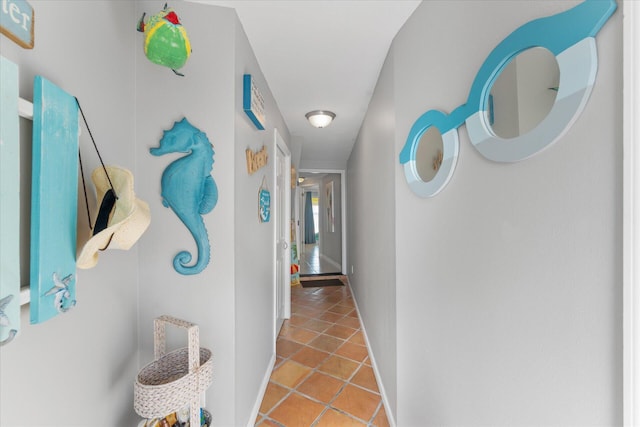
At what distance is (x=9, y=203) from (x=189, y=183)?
23.7 inches

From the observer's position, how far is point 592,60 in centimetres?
53

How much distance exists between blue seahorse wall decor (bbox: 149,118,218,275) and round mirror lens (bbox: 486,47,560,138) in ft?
3.72

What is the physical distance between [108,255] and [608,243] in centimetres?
151

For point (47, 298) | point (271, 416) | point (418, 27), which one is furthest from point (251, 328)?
point (418, 27)

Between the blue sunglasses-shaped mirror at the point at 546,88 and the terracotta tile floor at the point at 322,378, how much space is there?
1.53m

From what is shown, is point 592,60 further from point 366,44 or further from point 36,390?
point 36,390

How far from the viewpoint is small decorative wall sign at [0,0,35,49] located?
0.61 m

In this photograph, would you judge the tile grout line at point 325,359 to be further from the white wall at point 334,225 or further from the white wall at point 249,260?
the white wall at point 334,225

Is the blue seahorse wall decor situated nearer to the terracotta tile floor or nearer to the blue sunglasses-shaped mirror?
the blue sunglasses-shaped mirror

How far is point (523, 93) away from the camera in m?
0.72

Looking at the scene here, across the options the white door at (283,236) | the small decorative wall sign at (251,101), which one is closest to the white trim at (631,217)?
the small decorative wall sign at (251,101)

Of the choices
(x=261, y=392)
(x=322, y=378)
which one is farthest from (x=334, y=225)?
(x=261, y=392)

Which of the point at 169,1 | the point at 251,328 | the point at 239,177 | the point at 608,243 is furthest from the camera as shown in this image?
the point at 251,328

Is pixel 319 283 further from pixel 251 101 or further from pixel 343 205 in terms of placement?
pixel 251 101
